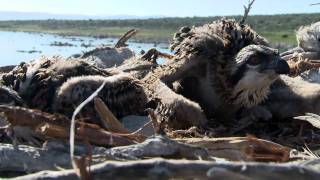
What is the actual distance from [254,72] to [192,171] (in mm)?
2287

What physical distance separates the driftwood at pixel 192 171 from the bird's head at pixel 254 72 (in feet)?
7.06

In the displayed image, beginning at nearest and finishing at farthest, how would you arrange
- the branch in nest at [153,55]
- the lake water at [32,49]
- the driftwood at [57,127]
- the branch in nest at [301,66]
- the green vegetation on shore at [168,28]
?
1. the driftwood at [57,127]
2. the branch in nest at [301,66]
3. the branch in nest at [153,55]
4. the lake water at [32,49]
5. the green vegetation on shore at [168,28]

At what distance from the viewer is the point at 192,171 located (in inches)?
80.1

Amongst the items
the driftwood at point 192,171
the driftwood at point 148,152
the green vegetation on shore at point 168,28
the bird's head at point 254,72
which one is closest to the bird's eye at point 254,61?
the bird's head at point 254,72

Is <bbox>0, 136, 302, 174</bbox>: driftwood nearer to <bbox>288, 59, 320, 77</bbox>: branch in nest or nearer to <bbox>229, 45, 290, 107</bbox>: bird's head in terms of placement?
<bbox>229, 45, 290, 107</bbox>: bird's head

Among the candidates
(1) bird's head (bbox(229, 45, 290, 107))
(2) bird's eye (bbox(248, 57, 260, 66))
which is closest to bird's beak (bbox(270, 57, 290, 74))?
(1) bird's head (bbox(229, 45, 290, 107))

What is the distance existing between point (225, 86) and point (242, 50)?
0.91 feet

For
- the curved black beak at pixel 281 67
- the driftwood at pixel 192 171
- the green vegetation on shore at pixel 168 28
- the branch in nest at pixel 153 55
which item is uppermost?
the curved black beak at pixel 281 67

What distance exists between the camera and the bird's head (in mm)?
4145

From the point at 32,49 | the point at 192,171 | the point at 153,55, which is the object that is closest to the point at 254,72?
the point at 153,55

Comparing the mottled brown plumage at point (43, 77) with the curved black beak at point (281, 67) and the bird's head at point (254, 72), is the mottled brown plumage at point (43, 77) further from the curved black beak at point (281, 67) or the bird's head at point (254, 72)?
the curved black beak at point (281, 67)

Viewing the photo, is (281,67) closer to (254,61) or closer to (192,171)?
(254,61)

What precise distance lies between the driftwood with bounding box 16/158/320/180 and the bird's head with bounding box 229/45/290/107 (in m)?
2.15

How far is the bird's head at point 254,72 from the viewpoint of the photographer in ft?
13.6
